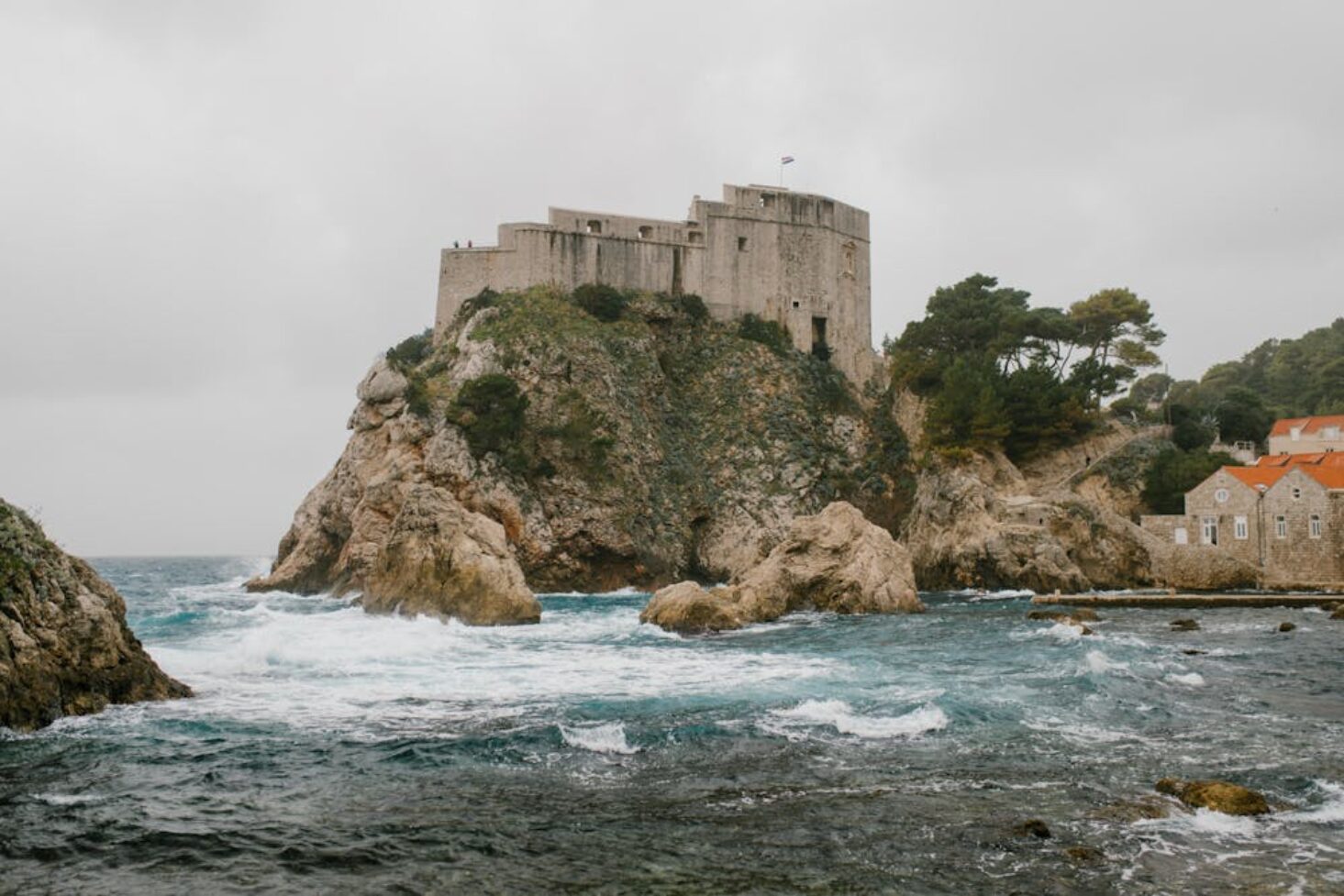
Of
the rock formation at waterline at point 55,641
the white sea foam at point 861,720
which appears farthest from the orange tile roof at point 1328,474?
the rock formation at waterline at point 55,641

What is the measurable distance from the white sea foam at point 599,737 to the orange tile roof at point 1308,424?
49.1 m

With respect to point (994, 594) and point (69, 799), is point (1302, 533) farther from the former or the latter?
point (69, 799)

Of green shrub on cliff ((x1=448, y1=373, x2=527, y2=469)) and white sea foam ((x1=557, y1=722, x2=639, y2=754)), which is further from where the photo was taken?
green shrub on cliff ((x1=448, y1=373, x2=527, y2=469))

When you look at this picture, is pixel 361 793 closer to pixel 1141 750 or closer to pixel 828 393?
pixel 1141 750

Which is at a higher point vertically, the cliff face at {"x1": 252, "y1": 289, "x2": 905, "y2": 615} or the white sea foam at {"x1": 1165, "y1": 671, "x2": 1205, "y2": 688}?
the cliff face at {"x1": 252, "y1": 289, "x2": 905, "y2": 615}

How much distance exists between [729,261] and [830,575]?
25.0 metres

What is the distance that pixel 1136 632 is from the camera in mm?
24953

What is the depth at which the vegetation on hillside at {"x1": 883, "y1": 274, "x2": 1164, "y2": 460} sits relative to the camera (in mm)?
47312

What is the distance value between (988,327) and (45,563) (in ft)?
158

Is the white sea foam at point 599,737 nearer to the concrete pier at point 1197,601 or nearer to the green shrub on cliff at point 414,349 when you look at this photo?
the concrete pier at point 1197,601

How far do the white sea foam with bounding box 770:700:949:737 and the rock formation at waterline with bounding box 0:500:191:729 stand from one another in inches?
372

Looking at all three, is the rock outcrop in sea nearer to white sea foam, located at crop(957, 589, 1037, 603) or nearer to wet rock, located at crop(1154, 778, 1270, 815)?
white sea foam, located at crop(957, 589, 1037, 603)

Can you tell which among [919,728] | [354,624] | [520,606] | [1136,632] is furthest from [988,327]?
[919,728]

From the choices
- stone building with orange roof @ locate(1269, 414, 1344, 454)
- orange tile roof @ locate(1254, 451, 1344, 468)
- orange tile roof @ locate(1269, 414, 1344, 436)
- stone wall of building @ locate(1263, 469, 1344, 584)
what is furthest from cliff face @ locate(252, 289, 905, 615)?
orange tile roof @ locate(1269, 414, 1344, 436)
